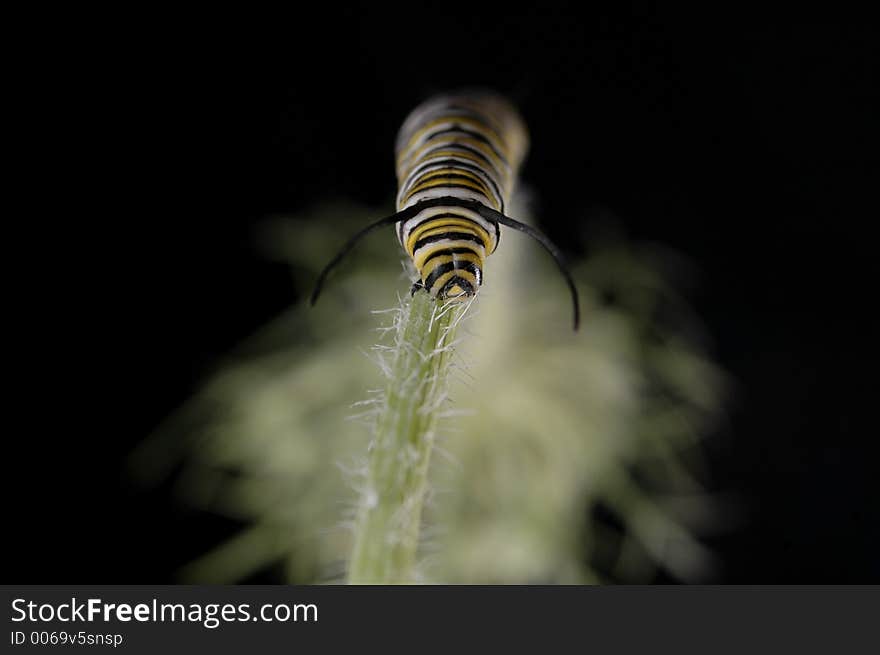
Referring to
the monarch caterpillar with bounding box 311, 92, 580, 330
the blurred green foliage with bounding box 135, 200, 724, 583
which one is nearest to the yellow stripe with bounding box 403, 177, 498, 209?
the monarch caterpillar with bounding box 311, 92, 580, 330

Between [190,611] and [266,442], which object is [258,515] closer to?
[266,442]

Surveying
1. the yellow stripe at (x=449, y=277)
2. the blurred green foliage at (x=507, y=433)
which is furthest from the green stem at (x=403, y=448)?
the blurred green foliage at (x=507, y=433)

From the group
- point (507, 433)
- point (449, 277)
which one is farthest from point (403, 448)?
point (507, 433)

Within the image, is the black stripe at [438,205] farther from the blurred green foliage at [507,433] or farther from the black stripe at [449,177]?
the blurred green foliage at [507,433]

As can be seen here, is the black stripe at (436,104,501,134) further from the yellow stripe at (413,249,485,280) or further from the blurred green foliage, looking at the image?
the blurred green foliage

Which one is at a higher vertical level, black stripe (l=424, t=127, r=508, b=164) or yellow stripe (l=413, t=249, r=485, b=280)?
black stripe (l=424, t=127, r=508, b=164)

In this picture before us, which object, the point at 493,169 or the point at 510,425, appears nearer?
the point at 493,169

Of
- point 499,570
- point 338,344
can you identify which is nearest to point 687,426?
point 499,570
